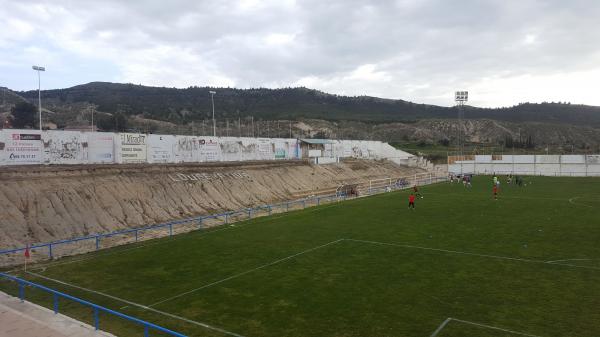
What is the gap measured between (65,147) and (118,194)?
239 inches

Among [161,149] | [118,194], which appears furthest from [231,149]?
[118,194]

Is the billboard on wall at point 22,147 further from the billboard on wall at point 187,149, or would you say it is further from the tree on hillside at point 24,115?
the tree on hillside at point 24,115

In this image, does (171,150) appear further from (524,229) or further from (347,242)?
(524,229)

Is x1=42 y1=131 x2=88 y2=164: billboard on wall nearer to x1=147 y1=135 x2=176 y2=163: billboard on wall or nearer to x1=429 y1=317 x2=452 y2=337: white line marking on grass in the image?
x1=147 y1=135 x2=176 y2=163: billboard on wall

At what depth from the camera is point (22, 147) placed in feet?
104

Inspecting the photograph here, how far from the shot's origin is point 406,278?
668 inches

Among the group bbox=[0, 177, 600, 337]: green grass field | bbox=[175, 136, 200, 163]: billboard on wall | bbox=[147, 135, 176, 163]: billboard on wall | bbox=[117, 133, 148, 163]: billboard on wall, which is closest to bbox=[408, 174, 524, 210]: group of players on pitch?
bbox=[0, 177, 600, 337]: green grass field

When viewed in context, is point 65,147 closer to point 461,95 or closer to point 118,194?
point 118,194

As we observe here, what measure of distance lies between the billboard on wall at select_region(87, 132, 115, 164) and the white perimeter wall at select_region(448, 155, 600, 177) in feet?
222

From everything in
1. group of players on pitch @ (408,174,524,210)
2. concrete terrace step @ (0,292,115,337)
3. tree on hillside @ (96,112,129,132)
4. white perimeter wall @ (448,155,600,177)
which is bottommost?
concrete terrace step @ (0,292,115,337)

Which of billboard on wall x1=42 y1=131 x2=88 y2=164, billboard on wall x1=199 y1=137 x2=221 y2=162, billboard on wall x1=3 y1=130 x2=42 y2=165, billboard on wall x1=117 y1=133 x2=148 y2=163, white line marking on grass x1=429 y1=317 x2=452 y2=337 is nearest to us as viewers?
white line marking on grass x1=429 y1=317 x2=452 y2=337

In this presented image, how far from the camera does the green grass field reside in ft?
41.8

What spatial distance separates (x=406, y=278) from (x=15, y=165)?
29.2m

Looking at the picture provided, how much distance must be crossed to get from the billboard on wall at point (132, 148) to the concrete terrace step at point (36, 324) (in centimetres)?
2625
